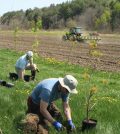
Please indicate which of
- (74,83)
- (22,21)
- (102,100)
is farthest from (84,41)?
(74,83)

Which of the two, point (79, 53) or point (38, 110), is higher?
point (38, 110)

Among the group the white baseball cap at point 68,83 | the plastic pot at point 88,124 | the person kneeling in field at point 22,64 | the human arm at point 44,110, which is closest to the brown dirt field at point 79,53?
the person kneeling in field at point 22,64

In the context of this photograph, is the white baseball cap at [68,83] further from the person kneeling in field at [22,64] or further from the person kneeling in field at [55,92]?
the person kneeling in field at [22,64]

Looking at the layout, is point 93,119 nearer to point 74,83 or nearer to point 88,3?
point 74,83

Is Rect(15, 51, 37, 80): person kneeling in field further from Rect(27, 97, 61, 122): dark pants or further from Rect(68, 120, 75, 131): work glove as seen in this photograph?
Rect(68, 120, 75, 131): work glove

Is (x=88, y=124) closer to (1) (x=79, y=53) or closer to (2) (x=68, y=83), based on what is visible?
A: (2) (x=68, y=83)

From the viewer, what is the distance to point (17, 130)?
779 cm

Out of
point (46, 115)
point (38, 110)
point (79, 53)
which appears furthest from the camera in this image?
point (79, 53)

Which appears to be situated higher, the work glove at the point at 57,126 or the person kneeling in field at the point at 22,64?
the person kneeling in field at the point at 22,64

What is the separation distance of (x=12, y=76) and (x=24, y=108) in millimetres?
5299

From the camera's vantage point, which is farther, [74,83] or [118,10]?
[118,10]

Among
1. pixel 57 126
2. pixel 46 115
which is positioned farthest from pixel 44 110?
pixel 57 126

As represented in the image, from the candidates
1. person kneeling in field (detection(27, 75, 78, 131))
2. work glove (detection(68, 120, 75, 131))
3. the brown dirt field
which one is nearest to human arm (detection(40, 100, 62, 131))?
person kneeling in field (detection(27, 75, 78, 131))

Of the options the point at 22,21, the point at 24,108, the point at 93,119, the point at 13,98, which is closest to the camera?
the point at 93,119
